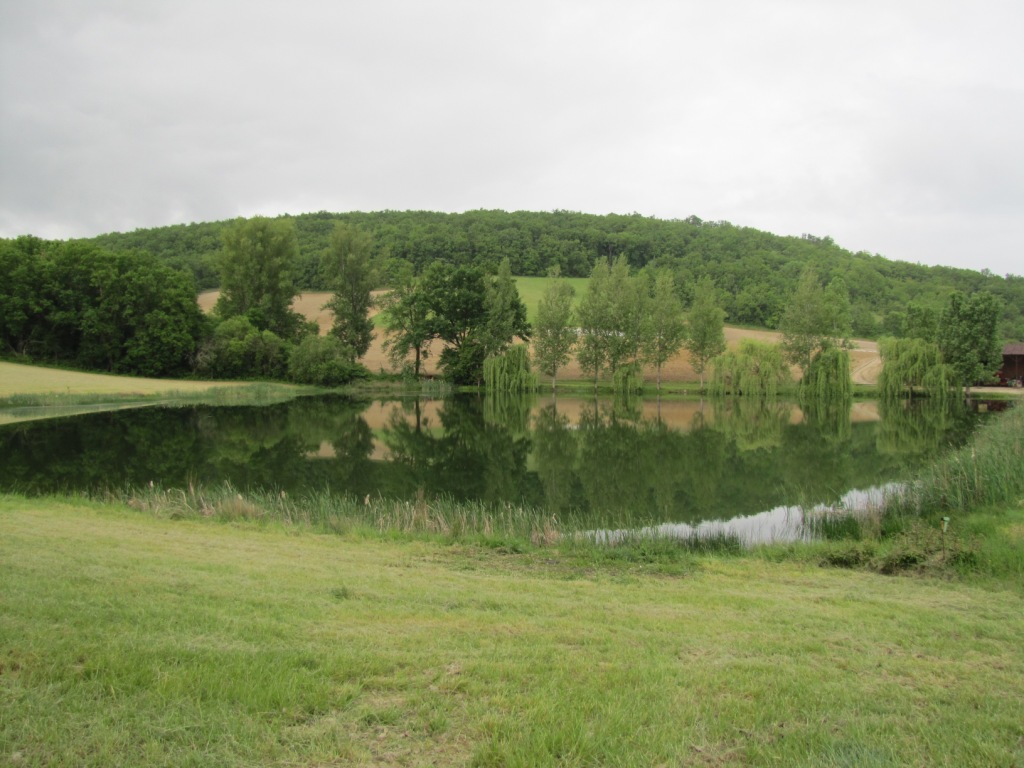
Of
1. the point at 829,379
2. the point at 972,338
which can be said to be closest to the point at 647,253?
the point at 829,379

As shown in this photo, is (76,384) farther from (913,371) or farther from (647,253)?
(647,253)

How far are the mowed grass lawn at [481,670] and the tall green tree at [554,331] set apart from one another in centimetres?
5147

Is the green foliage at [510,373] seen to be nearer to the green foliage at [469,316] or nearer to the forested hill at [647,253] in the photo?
the green foliage at [469,316]

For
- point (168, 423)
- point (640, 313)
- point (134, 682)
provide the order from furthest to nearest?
point (640, 313)
point (168, 423)
point (134, 682)

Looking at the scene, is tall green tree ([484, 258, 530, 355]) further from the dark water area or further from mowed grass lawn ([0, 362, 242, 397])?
mowed grass lawn ([0, 362, 242, 397])

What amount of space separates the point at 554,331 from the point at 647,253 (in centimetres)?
4701

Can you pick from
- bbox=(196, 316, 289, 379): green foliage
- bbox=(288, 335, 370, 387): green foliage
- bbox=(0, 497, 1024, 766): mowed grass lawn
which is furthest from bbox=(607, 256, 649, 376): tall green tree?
bbox=(0, 497, 1024, 766): mowed grass lawn

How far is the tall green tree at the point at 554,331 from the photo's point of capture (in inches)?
2304

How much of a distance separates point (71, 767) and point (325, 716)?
1.22m

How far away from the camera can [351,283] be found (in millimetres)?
63375

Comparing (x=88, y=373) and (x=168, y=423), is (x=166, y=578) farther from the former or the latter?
(x=88, y=373)

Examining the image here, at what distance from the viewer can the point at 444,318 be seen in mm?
60844

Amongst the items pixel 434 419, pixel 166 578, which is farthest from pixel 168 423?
pixel 166 578

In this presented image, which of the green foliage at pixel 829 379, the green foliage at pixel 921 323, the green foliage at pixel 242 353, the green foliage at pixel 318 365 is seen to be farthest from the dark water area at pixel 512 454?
the green foliage at pixel 921 323
